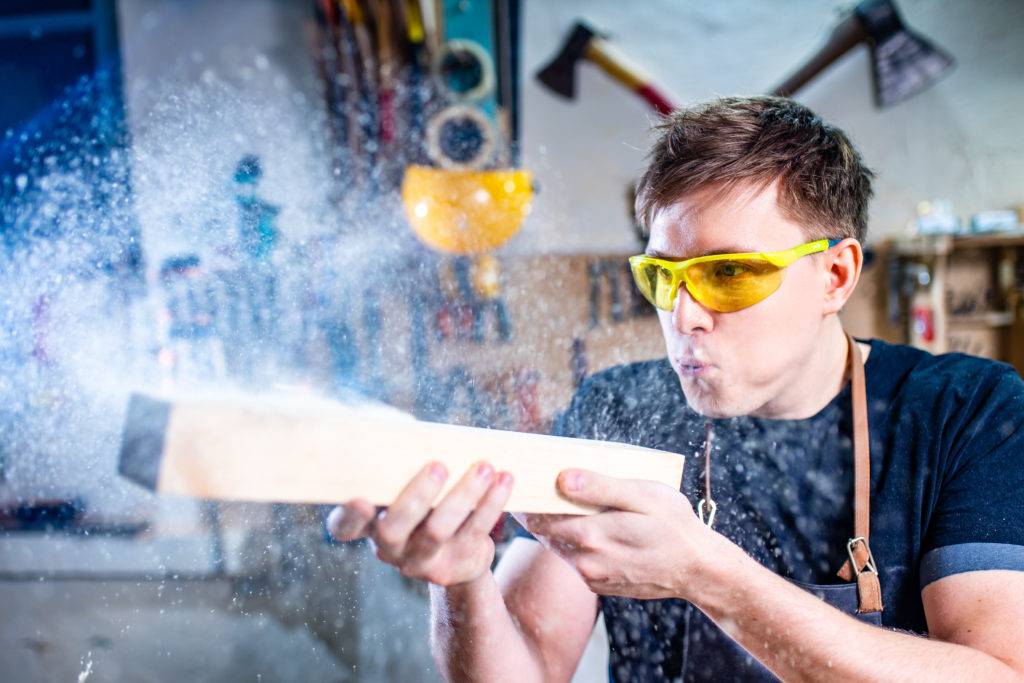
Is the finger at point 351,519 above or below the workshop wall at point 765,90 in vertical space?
below

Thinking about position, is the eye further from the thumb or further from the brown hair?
the thumb

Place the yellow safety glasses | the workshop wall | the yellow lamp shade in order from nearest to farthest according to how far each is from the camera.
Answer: the yellow safety glasses
the yellow lamp shade
the workshop wall

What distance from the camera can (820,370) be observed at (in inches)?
67.4

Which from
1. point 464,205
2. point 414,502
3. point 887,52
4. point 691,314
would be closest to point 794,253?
point 691,314

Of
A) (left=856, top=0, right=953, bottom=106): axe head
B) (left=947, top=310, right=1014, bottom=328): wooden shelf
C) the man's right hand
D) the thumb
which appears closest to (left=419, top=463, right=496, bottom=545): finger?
the man's right hand

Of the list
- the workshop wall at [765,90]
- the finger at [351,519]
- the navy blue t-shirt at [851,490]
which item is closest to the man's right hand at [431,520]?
the finger at [351,519]

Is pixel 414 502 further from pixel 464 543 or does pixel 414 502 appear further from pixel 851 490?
pixel 851 490

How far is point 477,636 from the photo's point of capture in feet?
4.59

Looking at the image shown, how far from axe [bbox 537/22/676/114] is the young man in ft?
10.4

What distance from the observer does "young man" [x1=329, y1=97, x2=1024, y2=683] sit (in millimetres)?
1161

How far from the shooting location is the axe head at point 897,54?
14.4 feet

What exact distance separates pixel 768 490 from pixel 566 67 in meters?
4.03

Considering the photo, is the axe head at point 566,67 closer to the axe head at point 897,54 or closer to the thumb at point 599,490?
the axe head at point 897,54

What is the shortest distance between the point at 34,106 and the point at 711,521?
523cm
